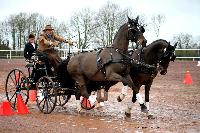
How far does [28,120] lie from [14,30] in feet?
160

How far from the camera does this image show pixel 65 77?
1234cm

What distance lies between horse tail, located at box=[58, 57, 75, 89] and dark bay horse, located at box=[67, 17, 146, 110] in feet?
2.12

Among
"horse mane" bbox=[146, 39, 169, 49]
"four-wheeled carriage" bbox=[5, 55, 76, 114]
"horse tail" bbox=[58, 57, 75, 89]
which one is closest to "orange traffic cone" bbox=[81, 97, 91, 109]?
"four-wheeled carriage" bbox=[5, 55, 76, 114]

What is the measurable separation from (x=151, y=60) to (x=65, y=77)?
2571 millimetres

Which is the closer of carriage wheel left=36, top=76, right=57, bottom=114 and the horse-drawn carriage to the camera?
the horse-drawn carriage

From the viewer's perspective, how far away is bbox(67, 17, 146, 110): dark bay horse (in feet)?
34.6

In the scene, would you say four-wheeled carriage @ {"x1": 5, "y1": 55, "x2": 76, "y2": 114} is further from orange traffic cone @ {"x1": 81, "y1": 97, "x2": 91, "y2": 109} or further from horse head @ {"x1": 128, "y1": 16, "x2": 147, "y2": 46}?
horse head @ {"x1": 128, "y1": 16, "x2": 147, "y2": 46}

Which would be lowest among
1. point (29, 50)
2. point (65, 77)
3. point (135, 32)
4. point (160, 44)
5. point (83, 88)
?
point (83, 88)

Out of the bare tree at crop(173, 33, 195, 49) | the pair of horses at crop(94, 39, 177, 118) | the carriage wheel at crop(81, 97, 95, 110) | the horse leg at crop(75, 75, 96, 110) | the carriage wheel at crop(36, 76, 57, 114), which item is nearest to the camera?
the pair of horses at crop(94, 39, 177, 118)

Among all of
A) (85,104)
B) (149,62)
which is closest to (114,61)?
(149,62)

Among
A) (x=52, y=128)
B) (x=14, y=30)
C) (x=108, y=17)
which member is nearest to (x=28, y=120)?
(x=52, y=128)

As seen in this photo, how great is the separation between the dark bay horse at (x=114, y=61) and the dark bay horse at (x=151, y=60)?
0.51 m

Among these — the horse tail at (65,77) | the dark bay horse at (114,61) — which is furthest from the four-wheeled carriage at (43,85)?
the dark bay horse at (114,61)

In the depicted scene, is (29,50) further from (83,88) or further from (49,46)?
(83,88)
